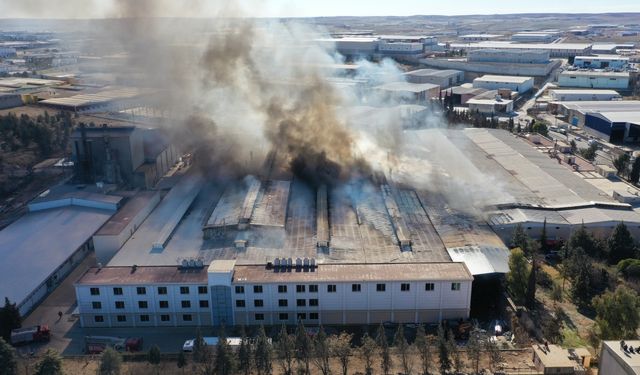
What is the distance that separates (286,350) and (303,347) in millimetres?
421

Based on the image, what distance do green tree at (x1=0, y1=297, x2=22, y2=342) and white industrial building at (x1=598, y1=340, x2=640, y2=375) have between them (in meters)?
15.7

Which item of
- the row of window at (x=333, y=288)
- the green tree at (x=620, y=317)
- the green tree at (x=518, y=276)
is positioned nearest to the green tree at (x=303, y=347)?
the row of window at (x=333, y=288)

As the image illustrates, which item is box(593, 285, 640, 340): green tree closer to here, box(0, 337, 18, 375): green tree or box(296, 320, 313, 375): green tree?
box(296, 320, 313, 375): green tree

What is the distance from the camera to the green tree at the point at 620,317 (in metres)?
13.8

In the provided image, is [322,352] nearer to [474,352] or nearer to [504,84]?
[474,352]

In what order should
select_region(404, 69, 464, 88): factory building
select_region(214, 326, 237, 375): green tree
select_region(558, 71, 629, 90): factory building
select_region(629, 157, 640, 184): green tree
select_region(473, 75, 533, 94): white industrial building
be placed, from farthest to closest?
select_region(404, 69, 464, 88): factory building < select_region(558, 71, 629, 90): factory building < select_region(473, 75, 533, 94): white industrial building < select_region(629, 157, 640, 184): green tree < select_region(214, 326, 237, 375): green tree

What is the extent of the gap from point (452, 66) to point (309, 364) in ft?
191

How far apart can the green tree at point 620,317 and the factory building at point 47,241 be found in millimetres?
16694

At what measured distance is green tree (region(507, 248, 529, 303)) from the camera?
16422mm

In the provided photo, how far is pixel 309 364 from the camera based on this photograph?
46.4 feet

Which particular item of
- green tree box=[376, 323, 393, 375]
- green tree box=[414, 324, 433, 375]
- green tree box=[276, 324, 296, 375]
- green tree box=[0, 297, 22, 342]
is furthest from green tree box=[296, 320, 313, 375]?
green tree box=[0, 297, 22, 342]

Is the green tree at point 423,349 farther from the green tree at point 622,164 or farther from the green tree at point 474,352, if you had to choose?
the green tree at point 622,164

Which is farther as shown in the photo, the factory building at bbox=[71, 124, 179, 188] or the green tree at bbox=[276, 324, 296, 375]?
the factory building at bbox=[71, 124, 179, 188]

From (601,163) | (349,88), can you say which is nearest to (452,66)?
(349,88)
